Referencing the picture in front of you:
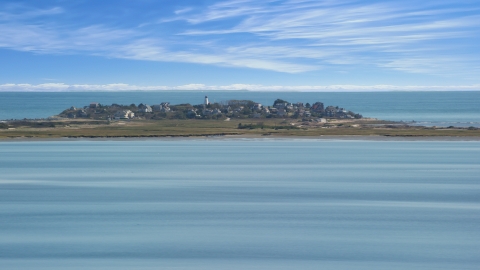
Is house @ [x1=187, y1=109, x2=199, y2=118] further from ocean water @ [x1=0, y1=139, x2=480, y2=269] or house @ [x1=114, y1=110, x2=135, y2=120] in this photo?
ocean water @ [x1=0, y1=139, x2=480, y2=269]

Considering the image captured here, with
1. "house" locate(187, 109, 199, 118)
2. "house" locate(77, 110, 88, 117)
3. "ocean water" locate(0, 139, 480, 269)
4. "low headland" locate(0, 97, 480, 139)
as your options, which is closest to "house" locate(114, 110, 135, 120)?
"low headland" locate(0, 97, 480, 139)

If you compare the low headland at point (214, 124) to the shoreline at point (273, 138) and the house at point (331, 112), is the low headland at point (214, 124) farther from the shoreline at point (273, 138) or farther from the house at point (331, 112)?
the shoreline at point (273, 138)

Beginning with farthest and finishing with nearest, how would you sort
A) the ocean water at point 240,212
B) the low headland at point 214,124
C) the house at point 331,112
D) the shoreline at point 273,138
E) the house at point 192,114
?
the house at point 331,112 → the house at point 192,114 → the low headland at point 214,124 → the shoreline at point 273,138 → the ocean water at point 240,212

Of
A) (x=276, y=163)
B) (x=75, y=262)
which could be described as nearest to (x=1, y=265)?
(x=75, y=262)

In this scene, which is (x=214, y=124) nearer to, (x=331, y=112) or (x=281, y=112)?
(x=281, y=112)

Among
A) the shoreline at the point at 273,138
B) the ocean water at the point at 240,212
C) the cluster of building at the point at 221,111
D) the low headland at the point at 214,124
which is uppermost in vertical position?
the cluster of building at the point at 221,111

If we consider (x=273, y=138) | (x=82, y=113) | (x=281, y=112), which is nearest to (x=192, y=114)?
(x=281, y=112)

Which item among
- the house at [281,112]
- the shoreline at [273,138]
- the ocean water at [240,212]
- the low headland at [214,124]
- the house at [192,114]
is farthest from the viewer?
the house at [281,112]

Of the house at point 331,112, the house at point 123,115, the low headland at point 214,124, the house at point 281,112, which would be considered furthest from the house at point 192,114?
the house at point 331,112
